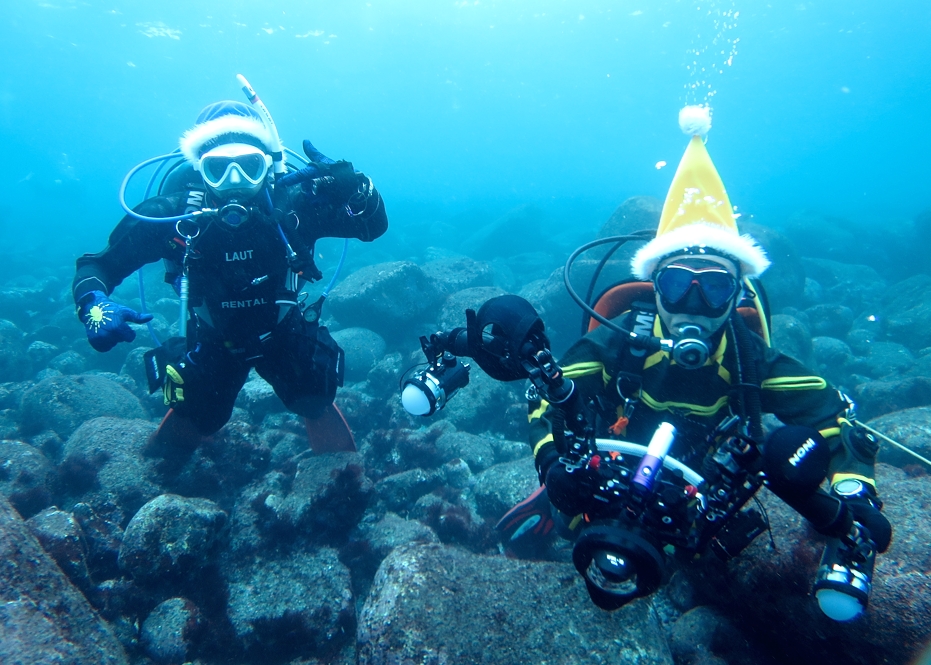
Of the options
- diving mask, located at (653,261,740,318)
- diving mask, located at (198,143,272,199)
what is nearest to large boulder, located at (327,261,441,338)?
diving mask, located at (198,143,272,199)

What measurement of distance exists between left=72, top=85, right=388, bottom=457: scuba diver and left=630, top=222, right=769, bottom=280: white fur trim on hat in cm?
285

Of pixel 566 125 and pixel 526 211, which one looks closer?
pixel 526 211

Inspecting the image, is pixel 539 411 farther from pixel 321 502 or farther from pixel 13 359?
pixel 13 359

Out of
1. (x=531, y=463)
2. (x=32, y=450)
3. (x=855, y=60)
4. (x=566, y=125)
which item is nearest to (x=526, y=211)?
(x=531, y=463)

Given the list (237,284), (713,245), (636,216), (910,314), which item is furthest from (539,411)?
(910,314)

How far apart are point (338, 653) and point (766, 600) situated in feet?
11.7

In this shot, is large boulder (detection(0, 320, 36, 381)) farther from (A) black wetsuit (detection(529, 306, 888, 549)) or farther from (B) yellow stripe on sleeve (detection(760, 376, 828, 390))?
(B) yellow stripe on sleeve (detection(760, 376, 828, 390))

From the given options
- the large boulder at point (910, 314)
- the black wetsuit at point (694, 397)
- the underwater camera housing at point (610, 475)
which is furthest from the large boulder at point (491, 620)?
the large boulder at point (910, 314)

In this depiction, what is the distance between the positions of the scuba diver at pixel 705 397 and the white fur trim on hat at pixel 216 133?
387cm

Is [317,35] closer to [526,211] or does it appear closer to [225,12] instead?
[225,12]

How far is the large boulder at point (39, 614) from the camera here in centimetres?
257

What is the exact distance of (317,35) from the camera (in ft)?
136

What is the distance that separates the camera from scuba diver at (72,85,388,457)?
3.93 metres

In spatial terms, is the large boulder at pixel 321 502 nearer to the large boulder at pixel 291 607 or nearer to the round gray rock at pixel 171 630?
the large boulder at pixel 291 607
